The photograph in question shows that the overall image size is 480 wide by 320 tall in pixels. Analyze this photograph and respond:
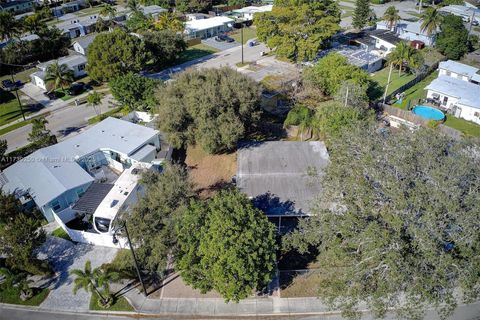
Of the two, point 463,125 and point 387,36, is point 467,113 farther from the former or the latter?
point 387,36

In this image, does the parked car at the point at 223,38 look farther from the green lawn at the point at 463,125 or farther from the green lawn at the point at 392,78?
the green lawn at the point at 463,125

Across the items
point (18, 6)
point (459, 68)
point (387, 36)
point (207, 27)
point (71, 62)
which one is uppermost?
point (18, 6)

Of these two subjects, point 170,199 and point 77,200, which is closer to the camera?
point 170,199

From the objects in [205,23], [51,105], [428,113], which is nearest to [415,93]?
[428,113]

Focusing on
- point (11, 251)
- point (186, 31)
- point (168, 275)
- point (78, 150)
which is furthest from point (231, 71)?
point (186, 31)

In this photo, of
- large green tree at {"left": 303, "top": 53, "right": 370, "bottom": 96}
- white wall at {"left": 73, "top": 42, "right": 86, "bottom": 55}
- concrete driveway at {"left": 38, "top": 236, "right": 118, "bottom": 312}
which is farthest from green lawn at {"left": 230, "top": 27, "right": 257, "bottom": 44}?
concrete driveway at {"left": 38, "top": 236, "right": 118, "bottom": 312}

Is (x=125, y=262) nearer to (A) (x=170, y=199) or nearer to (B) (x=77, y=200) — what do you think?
(A) (x=170, y=199)

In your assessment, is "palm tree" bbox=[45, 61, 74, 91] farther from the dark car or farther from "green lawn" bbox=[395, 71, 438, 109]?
"green lawn" bbox=[395, 71, 438, 109]
